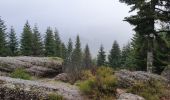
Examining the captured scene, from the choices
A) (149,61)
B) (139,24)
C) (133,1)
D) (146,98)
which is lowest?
(146,98)

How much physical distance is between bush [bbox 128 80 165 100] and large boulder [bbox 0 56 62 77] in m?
10.5

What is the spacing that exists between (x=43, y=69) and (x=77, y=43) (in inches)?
2619

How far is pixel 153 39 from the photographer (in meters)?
25.2

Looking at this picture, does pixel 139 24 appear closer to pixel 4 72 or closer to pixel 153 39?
pixel 153 39

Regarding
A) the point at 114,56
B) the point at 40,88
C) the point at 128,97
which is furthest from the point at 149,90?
the point at 114,56

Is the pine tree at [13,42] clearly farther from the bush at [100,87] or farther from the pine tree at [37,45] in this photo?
the bush at [100,87]

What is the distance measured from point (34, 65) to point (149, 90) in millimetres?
11978

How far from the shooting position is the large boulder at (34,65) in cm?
2445

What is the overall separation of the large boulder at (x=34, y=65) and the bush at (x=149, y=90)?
10.5m

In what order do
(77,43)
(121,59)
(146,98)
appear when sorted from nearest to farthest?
(146,98) → (121,59) → (77,43)

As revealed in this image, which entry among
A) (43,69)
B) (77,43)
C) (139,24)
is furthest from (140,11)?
(77,43)

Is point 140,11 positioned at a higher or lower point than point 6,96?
higher

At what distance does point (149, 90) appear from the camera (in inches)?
614

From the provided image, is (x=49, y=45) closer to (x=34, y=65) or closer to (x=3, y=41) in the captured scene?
(x=3, y=41)
